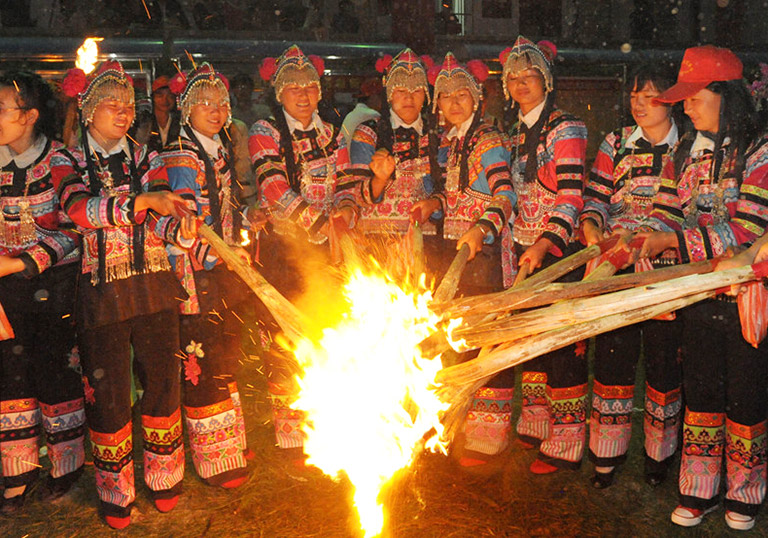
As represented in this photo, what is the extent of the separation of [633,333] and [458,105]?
6.37 feet

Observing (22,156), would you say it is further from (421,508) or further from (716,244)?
(716,244)

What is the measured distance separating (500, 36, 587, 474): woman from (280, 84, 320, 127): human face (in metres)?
1.34

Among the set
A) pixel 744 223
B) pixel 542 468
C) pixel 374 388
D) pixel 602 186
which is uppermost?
pixel 602 186

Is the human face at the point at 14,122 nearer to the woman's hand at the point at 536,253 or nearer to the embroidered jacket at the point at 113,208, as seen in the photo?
the embroidered jacket at the point at 113,208

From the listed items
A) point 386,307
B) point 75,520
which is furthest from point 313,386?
point 75,520

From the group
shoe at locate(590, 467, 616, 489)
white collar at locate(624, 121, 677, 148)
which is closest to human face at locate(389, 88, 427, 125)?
white collar at locate(624, 121, 677, 148)

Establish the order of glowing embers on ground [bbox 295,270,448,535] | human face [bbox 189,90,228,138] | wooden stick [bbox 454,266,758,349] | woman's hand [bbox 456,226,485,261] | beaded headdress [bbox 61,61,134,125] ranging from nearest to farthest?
wooden stick [bbox 454,266,758,349] → glowing embers on ground [bbox 295,270,448,535] → beaded headdress [bbox 61,61,134,125] → woman's hand [bbox 456,226,485,261] → human face [bbox 189,90,228,138]

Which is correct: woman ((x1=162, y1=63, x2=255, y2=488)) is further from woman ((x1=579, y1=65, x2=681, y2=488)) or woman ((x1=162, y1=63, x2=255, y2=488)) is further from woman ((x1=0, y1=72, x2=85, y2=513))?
woman ((x1=579, y1=65, x2=681, y2=488))

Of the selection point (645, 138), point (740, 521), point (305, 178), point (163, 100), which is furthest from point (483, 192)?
point (163, 100)

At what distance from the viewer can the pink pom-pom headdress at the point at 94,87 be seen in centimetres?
404

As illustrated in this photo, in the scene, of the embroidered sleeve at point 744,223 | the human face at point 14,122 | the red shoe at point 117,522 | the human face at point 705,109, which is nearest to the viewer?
the embroidered sleeve at point 744,223

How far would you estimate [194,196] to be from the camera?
445cm

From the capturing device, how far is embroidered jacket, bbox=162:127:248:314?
14.5ft

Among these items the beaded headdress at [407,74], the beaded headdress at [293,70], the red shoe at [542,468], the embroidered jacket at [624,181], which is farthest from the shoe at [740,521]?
the beaded headdress at [293,70]
